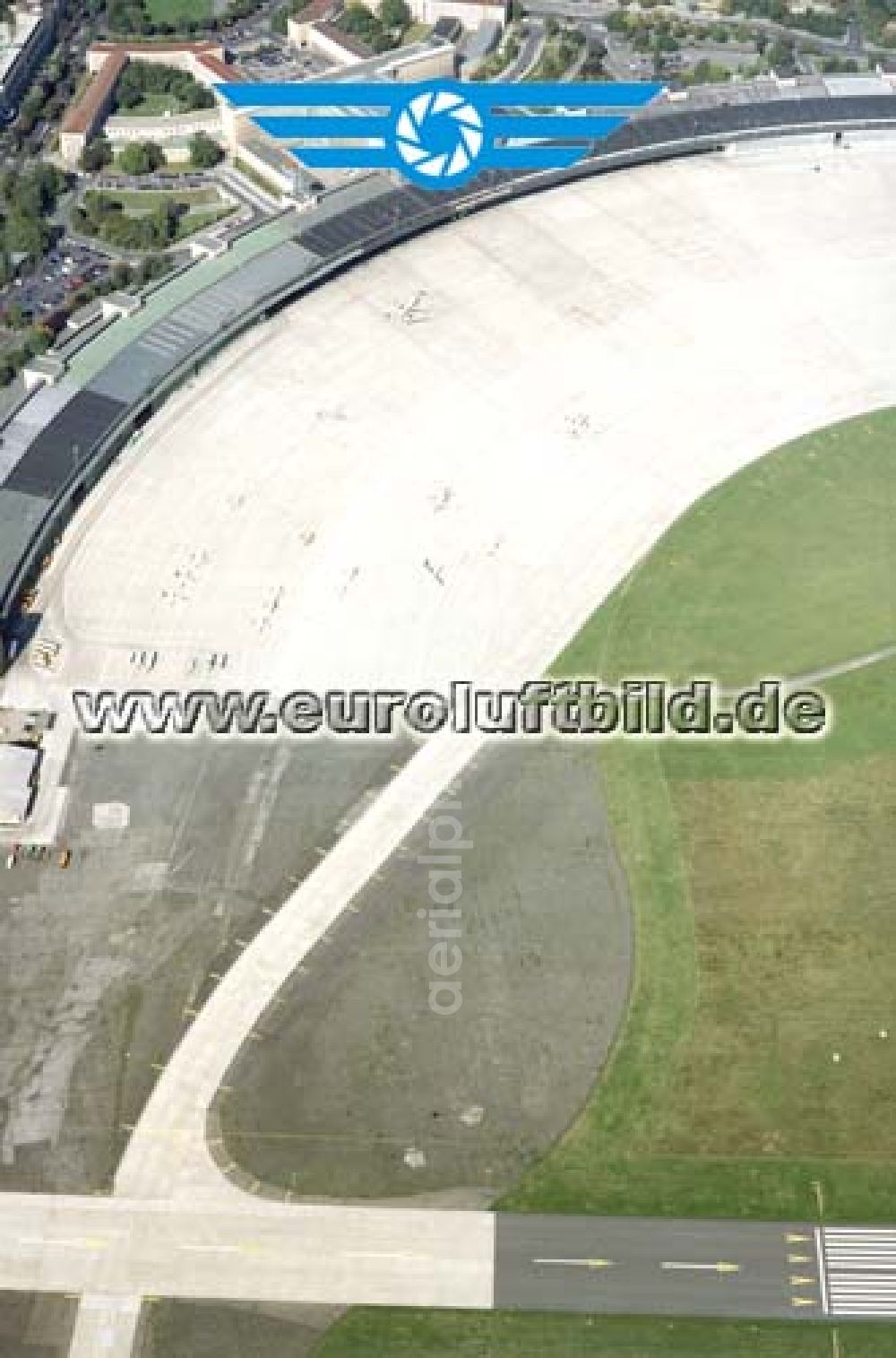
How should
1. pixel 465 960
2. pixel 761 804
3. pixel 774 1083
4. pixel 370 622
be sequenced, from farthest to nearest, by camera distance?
pixel 370 622 → pixel 761 804 → pixel 465 960 → pixel 774 1083

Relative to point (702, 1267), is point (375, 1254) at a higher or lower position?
higher

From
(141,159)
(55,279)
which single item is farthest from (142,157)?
(55,279)

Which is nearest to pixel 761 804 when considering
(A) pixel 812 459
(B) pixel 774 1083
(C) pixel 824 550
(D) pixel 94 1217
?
(B) pixel 774 1083

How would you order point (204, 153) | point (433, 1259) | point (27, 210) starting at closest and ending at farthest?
point (433, 1259)
point (27, 210)
point (204, 153)

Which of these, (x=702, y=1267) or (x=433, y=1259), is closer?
(x=702, y=1267)

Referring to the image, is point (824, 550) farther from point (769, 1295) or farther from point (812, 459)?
point (769, 1295)

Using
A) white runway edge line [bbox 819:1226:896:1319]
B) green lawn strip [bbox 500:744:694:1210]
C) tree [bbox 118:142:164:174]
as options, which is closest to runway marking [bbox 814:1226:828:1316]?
white runway edge line [bbox 819:1226:896:1319]

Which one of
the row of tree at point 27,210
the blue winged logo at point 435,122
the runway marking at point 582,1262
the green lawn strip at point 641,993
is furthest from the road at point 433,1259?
the blue winged logo at point 435,122

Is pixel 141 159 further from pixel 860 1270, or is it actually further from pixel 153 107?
pixel 860 1270
